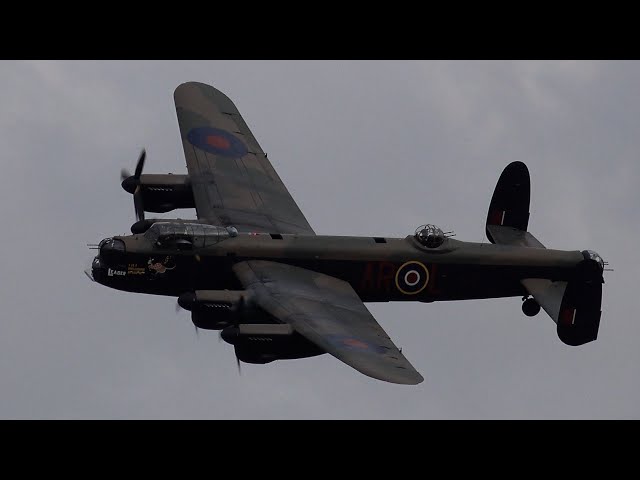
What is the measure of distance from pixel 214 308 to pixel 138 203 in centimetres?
896

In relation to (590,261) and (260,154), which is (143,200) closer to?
(260,154)

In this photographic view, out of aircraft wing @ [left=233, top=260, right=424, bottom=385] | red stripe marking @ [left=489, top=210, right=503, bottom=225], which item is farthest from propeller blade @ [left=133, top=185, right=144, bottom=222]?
red stripe marking @ [left=489, top=210, right=503, bottom=225]

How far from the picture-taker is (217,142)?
70500mm

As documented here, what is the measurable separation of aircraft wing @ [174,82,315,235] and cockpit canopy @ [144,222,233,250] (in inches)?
74.5

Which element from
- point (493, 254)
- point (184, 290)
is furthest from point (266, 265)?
point (493, 254)

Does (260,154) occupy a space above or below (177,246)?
above

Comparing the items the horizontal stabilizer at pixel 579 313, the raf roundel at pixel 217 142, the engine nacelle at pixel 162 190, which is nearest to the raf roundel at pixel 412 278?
the horizontal stabilizer at pixel 579 313

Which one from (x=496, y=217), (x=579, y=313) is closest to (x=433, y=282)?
(x=496, y=217)

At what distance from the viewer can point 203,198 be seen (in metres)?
67.2

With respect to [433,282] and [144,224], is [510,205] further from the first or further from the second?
[144,224]

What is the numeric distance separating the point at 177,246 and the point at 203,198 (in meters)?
4.43

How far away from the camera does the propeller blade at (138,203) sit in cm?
6731

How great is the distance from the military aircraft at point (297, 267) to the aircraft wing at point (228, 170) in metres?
0.07

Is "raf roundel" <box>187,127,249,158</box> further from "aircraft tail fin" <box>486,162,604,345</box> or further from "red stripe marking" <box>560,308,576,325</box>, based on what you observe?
"red stripe marking" <box>560,308,576,325</box>
